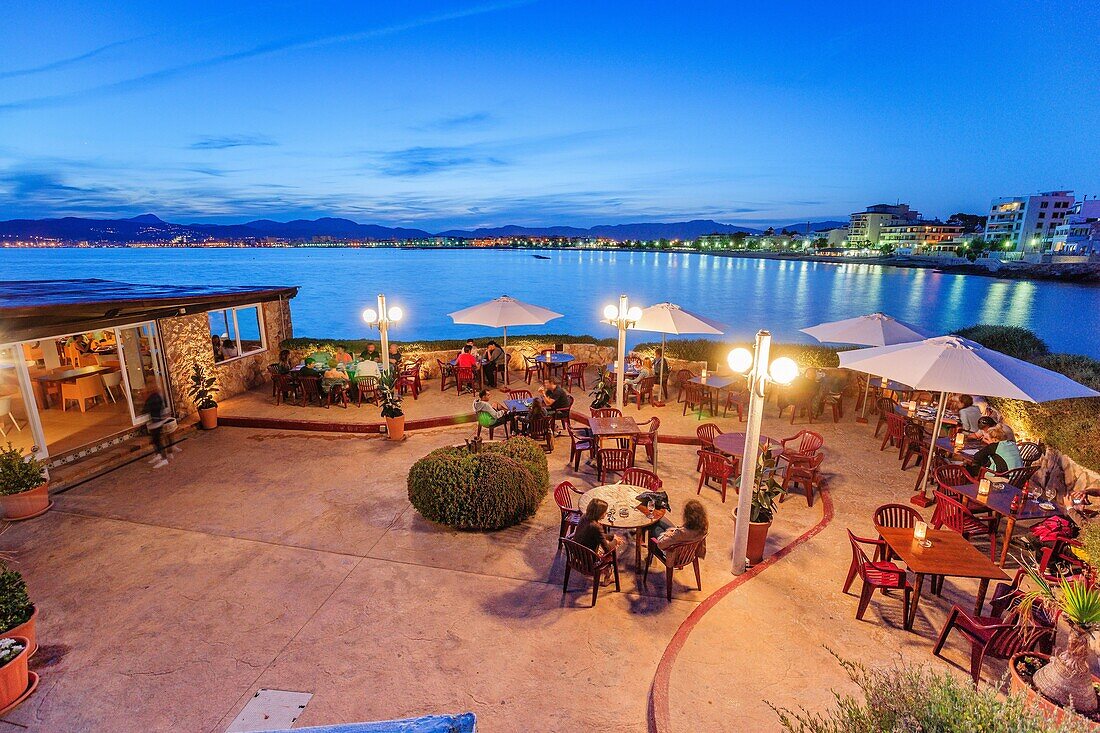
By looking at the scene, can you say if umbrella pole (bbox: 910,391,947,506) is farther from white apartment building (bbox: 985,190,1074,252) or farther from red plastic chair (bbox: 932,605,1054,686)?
white apartment building (bbox: 985,190,1074,252)

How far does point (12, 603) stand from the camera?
4410mm

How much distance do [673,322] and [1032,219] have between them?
6320 inches

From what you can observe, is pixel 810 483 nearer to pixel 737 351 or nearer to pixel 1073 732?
pixel 737 351

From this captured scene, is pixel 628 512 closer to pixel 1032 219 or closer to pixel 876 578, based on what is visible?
pixel 876 578

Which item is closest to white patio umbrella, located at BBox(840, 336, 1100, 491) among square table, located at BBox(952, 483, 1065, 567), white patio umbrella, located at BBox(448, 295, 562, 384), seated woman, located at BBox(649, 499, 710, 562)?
square table, located at BBox(952, 483, 1065, 567)

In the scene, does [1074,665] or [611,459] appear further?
[611,459]

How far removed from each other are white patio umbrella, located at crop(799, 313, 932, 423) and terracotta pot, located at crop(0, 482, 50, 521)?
12.5 m

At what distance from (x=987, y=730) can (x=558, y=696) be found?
2.83 meters

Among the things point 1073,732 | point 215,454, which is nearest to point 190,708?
point 1073,732

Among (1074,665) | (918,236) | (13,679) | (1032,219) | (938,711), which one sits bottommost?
(13,679)

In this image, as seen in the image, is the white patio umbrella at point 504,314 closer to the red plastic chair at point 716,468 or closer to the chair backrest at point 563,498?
the red plastic chair at point 716,468

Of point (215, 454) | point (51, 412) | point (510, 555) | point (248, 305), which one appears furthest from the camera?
point (248, 305)

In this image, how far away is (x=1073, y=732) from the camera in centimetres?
232

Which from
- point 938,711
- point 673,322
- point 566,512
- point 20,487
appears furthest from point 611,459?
point 20,487
